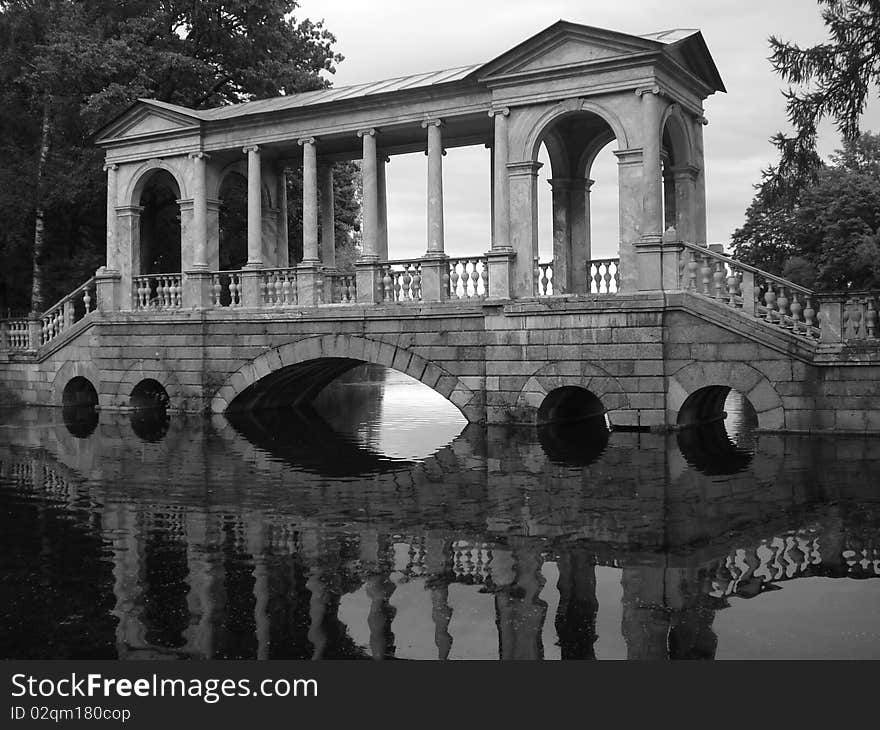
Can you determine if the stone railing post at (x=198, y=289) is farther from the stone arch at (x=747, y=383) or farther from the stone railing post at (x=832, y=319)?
the stone railing post at (x=832, y=319)

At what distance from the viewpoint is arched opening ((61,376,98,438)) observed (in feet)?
72.3

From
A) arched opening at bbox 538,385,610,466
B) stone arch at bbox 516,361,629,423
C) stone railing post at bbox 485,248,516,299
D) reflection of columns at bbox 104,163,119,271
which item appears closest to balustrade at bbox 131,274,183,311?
reflection of columns at bbox 104,163,119,271

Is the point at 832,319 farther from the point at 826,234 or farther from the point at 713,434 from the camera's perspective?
the point at 826,234

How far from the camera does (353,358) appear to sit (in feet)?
65.4

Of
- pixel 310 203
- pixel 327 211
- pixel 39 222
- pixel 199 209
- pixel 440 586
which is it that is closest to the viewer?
pixel 440 586

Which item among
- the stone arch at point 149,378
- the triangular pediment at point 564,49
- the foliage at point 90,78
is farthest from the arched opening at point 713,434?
the foliage at point 90,78

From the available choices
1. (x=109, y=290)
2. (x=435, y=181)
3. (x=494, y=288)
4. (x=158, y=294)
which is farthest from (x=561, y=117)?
(x=109, y=290)

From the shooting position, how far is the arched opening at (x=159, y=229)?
94.6 feet

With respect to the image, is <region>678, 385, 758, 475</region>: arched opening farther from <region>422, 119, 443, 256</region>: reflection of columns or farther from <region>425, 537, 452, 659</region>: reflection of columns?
<region>422, 119, 443, 256</region>: reflection of columns

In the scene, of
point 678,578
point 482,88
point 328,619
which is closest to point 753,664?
point 678,578

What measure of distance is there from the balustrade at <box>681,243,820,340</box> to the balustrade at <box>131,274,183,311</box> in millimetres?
11979

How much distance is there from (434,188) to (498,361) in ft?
13.5

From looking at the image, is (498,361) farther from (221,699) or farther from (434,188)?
(221,699)

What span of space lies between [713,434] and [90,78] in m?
20.0
